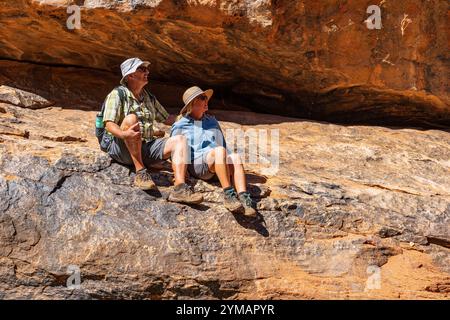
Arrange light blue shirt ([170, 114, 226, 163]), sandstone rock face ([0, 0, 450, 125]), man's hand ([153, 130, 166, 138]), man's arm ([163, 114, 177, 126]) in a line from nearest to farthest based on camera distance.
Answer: light blue shirt ([170, 114, 226, 163]) → man's hand ([153, 130, 166, 138]) → man's arm ([163, 114, 177, 126]) → sandstone rock face ([0, 0, 450, 125])

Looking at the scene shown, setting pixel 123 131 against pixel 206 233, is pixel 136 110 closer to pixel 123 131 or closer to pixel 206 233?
pixel 123 131

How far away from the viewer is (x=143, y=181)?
559 centimetres

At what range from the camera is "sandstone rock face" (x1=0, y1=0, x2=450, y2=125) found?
6617mm

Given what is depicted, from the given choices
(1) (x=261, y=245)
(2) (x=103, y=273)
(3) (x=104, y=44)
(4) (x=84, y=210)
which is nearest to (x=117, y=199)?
(4) (x=84, y=210)

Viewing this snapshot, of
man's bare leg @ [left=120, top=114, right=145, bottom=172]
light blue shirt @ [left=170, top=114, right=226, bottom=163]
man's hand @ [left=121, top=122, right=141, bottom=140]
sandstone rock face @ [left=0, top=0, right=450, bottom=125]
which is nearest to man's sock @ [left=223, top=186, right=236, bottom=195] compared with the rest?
light blue shirt @ [left=170, top=114, right=226, bottom=163]

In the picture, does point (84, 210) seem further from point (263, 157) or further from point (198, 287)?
point (263, 157)

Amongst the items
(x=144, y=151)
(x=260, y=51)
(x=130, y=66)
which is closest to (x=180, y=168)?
(x=144, y=151)

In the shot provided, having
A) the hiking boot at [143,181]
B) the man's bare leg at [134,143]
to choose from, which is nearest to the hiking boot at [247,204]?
the hiking boot at [143,181]

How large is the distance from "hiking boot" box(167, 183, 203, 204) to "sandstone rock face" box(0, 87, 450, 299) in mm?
74

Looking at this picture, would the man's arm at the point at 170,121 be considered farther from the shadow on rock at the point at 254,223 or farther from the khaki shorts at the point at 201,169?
the shadow on rock at the point at 254,223

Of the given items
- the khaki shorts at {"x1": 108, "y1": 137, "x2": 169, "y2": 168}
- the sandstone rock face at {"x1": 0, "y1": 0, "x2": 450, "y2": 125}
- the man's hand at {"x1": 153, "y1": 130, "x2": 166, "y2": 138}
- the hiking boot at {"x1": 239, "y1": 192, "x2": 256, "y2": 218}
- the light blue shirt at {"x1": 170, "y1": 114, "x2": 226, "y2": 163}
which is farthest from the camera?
the sandstone rock face at {"x1": 0, "y1": 0, "x2": 450, "y2": 125}

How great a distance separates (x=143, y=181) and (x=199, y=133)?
722mm

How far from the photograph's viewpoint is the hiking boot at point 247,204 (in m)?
5.46

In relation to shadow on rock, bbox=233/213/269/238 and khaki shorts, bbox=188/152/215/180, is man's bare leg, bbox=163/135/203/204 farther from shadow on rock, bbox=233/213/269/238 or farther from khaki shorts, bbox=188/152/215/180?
shadow on rock, bbox=233/213/269/238
